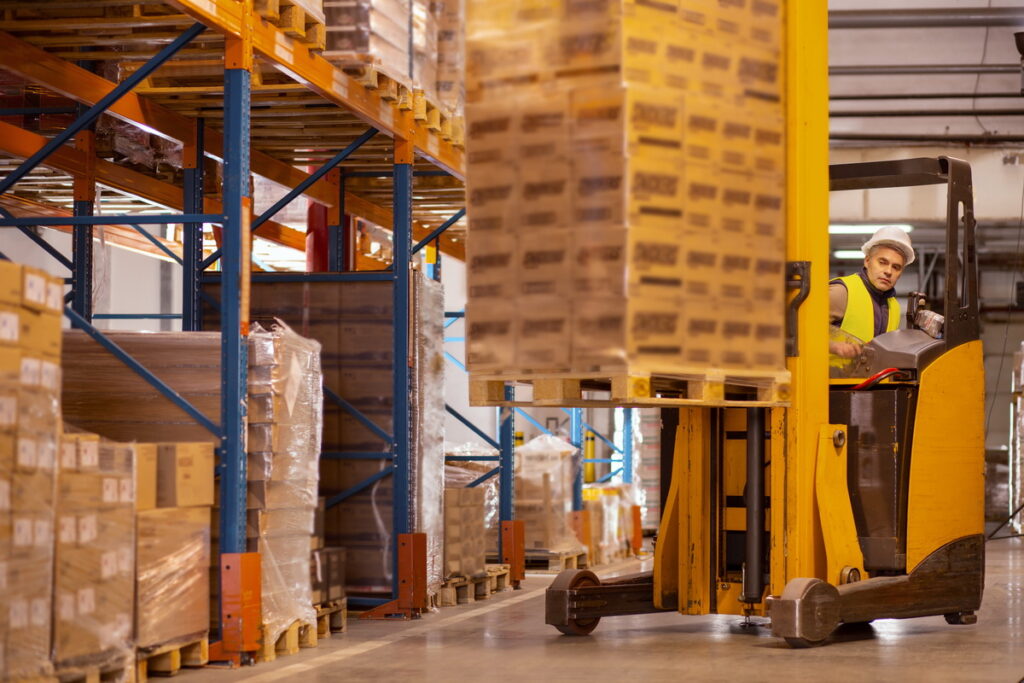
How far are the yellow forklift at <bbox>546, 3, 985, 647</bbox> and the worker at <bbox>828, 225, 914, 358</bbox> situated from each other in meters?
0.23

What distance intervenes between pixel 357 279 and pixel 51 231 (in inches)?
305

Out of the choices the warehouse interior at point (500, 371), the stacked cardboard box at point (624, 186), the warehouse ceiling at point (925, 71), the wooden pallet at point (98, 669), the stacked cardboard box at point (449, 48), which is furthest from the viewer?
the warehouse ceiling at point (925, 71)

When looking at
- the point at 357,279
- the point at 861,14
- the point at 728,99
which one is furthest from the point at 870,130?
the point at 728,99

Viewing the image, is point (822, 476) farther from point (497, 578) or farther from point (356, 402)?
point (497, 578)

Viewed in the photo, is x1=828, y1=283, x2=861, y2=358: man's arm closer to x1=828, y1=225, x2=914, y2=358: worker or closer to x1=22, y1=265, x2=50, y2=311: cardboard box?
x1=828, y1=225, x2=914, y2=358: worker

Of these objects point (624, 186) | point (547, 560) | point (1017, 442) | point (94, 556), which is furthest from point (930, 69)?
point (94, 556)

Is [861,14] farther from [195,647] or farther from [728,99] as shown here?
[195,647]

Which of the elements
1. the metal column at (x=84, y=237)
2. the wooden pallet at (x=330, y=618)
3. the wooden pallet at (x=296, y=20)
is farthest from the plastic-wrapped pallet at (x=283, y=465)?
the metal column at (x=84, y=237)

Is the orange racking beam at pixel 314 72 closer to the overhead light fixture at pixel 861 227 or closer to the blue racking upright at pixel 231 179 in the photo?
the blue racking upright at pixel 231 179

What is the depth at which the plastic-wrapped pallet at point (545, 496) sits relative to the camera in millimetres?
13125

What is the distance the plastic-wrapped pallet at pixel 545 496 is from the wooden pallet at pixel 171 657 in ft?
21.9

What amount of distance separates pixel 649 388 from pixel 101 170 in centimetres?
481

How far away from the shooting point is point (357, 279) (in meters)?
8.86

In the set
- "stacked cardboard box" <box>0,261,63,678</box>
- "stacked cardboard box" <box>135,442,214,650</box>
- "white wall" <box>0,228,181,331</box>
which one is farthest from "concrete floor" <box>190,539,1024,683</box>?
"white wall" <box>0,228,181,331</box>
